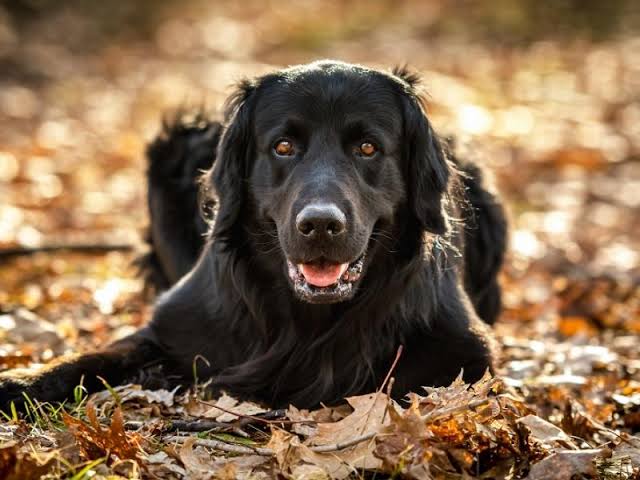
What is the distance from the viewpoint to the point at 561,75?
1636 centimetres

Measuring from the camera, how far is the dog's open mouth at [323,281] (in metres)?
3.82

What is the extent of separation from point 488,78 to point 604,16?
18.3 ft

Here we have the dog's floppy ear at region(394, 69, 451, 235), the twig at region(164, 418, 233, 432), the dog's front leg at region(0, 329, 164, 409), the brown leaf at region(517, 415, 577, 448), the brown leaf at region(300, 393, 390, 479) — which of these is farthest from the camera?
the dog's floppy ear at region(394, 69, 451, 235)

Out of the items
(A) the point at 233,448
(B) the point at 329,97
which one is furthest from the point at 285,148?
(A) the point at 233,448

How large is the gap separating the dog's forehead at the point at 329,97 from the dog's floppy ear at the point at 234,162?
0.09 metres

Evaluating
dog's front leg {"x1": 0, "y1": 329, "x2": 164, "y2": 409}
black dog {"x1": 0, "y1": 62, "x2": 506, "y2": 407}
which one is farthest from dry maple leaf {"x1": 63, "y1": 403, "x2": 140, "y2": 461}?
black dog {"x1": 0, "y1": 62, "x2": 506, "y2": 407}

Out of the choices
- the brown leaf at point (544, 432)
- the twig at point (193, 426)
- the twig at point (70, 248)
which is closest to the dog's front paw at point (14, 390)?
the twig at point (193, 426)

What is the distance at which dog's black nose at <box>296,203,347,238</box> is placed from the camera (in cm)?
361

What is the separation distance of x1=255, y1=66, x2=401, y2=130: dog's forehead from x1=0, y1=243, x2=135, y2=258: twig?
120 inches

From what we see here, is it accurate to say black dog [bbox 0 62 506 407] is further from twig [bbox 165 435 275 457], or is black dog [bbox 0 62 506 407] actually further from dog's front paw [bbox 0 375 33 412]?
twig [bbox 165 435 275 457]

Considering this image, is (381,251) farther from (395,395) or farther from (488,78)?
(488,78)

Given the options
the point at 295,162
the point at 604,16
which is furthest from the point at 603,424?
the point at 604,16

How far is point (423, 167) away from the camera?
423 centimetres

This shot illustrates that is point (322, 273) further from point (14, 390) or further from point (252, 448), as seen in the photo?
point (14, 390)
